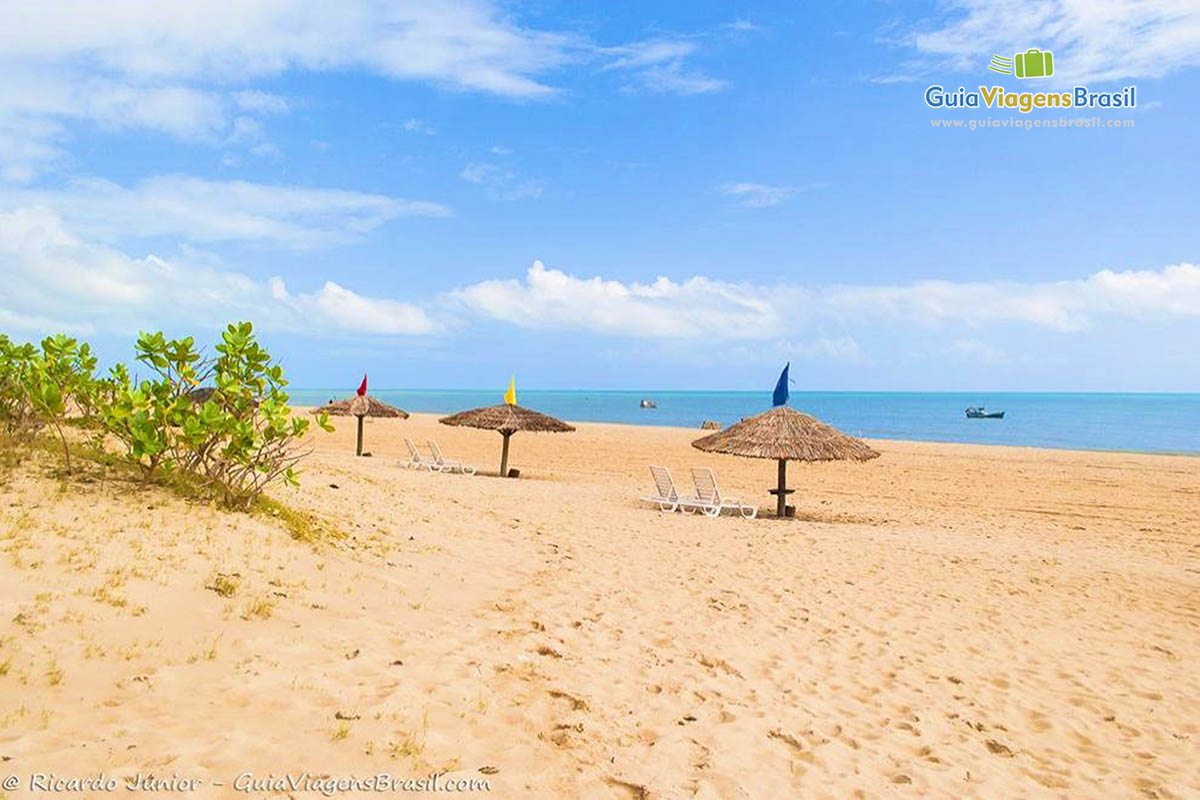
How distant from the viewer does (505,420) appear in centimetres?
1558

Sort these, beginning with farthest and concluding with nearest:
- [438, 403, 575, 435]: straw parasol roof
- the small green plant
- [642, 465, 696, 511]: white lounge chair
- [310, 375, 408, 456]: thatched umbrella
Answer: [310, 375, 408, 456]: thatched umbrella → [438, 403, 575, 435]: straw parasol roof → [642, 465, 696, 511]: white lounge chair → the small green plant

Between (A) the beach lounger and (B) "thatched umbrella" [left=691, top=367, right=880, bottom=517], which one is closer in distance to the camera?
(B) "thatched umbrella" [left=691, top=367, right=880, bottom=517]

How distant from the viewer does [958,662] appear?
518 cm

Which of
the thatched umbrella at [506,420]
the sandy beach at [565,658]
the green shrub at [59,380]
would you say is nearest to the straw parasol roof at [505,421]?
the thatched umbrella at [506,420]

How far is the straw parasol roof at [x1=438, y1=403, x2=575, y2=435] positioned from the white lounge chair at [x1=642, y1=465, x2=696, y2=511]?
3.28m

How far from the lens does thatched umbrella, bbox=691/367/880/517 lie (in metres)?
11.8

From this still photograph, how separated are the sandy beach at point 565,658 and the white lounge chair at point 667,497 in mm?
3236

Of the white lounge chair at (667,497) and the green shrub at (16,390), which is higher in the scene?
the green shrub at (16,390)

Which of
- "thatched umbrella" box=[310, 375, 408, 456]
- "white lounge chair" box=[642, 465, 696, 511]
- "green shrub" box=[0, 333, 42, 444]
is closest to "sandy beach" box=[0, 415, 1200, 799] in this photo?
"green shrub" box=[0, 333, 42, 444]

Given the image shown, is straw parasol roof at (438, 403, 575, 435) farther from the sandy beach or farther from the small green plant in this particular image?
the small green plant

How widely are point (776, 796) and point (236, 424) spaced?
190 inches

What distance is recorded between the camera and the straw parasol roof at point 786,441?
11.8 m

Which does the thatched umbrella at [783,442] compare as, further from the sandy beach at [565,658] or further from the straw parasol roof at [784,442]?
the sandy beach at [565,658]

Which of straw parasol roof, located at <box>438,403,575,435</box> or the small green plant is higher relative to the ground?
straw parasol roof, located at <box>438,403,575,435</box>
